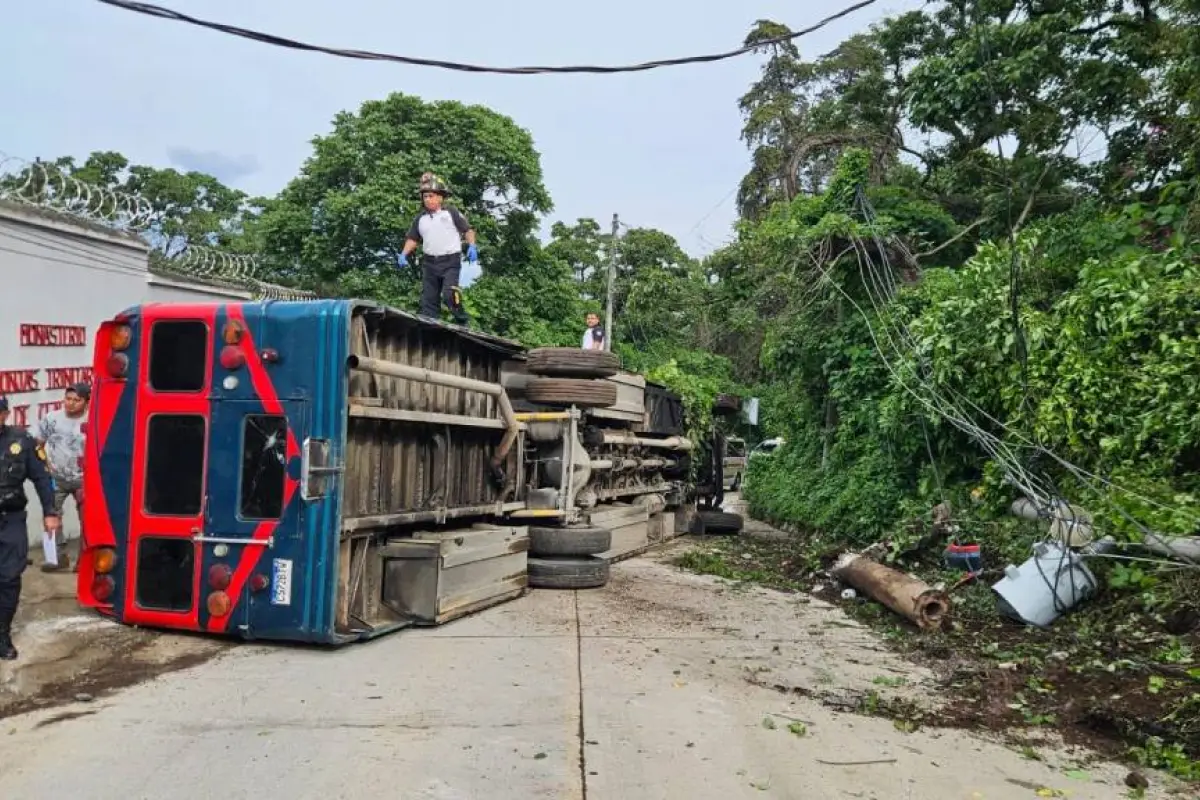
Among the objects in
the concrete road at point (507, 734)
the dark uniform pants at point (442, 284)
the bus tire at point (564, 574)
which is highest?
the dark uniform pants at point (442, 284)

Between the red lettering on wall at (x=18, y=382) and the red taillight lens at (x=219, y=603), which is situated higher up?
the red lettering on wall at (x=18, y=382)

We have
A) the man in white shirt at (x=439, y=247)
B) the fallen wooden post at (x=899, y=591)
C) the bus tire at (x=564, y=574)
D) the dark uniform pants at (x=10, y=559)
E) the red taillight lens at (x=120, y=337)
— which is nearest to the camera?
the dark uniform pants at (x=10, y=559)

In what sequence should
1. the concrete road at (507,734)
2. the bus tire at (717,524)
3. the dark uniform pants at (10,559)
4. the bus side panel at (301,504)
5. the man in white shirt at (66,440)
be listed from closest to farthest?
1. the concrete road at (507,734)
2. the dark uniform pants at (10,559)
3. the bus side panel at (301,504)
4. the man in white shirt at (66,440)
5. the bus tire at (717,524)

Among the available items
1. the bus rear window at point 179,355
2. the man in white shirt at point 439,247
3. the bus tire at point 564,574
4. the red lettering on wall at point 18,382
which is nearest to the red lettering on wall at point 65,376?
the red lettering on wall at point 18,382

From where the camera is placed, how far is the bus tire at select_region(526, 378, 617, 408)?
355 inches

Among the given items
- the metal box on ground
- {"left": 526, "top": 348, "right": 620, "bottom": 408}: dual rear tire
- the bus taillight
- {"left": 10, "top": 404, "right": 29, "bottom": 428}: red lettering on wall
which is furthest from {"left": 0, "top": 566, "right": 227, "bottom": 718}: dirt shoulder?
{"left": 526, "top": 348, "right": 620, "bottom": 408}: dual rear tire

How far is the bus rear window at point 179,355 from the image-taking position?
6094 millimetres

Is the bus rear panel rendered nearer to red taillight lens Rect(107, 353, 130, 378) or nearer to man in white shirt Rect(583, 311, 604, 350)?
red taillight lens Rect(107, 353, 130, 378)

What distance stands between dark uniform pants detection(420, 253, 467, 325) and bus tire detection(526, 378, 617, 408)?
107 centimetres

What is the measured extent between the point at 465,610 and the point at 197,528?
2203 millimetres

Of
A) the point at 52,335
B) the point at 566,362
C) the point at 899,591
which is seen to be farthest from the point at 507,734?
the point at 52,335

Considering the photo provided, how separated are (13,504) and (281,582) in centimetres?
178

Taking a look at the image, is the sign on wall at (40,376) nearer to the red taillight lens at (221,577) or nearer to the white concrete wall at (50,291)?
the white concrete wall at (50,291)

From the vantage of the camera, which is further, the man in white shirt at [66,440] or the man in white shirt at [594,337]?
the man in white shirt at [594,337]
